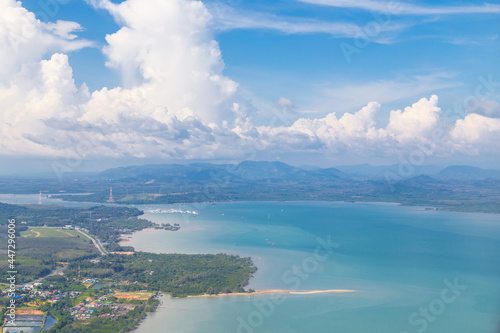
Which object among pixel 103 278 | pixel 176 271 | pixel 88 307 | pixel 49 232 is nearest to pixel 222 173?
pixel 49 232

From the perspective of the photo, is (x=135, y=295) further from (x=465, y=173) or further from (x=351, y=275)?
(x=465, y=173)

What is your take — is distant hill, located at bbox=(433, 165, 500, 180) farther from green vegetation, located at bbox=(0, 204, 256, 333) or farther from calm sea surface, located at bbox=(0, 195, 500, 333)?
green vegetation, located at bbox=(0, 204, 256, 333)

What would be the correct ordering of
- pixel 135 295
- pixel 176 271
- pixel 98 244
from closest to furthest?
pixel 135 295
pixel 176 271
pixel 98 244

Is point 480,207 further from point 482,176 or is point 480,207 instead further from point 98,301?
point 482,176

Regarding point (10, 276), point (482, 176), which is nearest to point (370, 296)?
point (10, 276)

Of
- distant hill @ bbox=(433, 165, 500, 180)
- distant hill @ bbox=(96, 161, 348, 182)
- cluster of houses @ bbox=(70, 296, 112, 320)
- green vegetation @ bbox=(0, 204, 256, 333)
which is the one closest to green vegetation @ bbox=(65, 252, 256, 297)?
green vegetation @ bbox=(0, 204, 256, 333)

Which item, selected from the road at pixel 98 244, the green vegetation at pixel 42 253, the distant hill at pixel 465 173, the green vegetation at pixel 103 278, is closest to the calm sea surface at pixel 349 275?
the green vegetation at pixel 103 278

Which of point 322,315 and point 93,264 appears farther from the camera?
point 93,264
